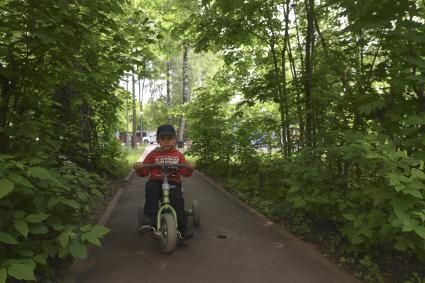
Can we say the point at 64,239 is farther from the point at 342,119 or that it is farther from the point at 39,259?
the point at 342,119

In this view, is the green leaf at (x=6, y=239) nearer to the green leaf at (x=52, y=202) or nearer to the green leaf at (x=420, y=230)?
the green leaf at (x=52, y=202)

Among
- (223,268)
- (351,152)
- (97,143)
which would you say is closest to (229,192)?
(97,143)

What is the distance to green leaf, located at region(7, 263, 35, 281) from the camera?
273 centimetres

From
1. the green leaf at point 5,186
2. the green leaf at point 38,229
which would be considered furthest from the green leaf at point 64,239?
the green leaf at point 5,186

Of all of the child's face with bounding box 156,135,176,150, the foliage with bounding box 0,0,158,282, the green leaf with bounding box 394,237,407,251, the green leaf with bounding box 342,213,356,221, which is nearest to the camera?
the foliage with bounding box 0,0,158,282

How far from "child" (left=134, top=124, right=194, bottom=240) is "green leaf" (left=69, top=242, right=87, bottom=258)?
192cm

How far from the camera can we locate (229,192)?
991 centimetres

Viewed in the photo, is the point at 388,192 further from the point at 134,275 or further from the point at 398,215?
the point at 134,275

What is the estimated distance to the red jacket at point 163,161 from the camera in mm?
5352

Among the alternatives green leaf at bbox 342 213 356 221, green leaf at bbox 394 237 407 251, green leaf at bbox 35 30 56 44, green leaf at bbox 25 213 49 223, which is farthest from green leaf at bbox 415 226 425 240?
green leaf at bbox 35 30 56 44

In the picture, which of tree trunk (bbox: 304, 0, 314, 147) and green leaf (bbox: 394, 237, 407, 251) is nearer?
green leaf (bbox: 394, 237, 407, 251)

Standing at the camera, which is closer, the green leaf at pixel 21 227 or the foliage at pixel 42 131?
the green leaf at pixel 21 227

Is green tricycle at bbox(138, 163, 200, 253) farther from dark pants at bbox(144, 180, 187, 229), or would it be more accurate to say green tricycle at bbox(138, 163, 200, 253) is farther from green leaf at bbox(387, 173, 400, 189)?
green leaf at bbox(387, 173, 400, 189)

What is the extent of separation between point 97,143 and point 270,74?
5723 millimetres
